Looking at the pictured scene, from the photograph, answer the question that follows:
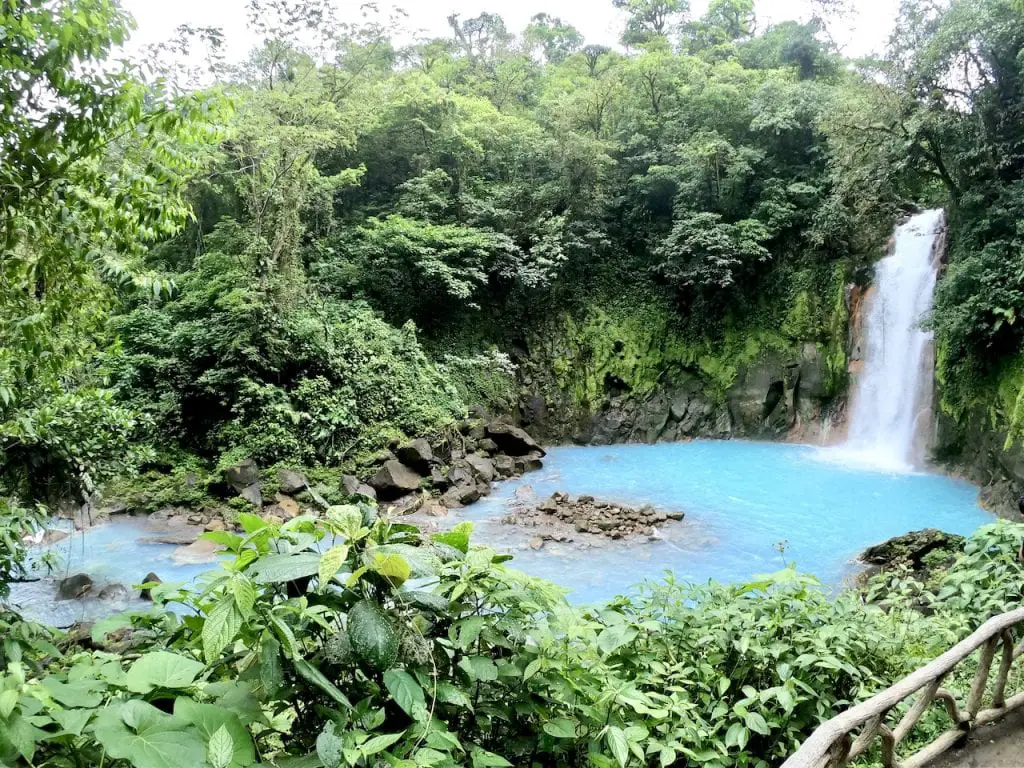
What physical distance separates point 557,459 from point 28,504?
426 inches

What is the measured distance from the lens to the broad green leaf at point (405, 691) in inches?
60.4

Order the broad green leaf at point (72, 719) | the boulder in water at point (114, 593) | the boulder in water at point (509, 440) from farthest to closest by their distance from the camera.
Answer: the boulder in water at point (509, 440)
the boulder in water at point (114, 593)
the broad green leaf at point (72, 719)

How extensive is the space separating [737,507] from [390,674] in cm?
962

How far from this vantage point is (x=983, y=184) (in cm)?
1070

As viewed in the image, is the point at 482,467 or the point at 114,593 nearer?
the point at 114,593

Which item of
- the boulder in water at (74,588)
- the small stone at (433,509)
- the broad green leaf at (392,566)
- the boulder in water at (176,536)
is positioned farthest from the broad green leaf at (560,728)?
the small stone at (433,509)

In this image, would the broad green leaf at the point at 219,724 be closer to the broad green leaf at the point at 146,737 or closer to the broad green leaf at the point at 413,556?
the broad green leaf at the point at 146,737

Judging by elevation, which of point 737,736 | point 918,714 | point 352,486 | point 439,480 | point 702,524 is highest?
point 918,714

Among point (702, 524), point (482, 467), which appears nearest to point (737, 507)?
point (702, 524)

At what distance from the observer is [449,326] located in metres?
16.0

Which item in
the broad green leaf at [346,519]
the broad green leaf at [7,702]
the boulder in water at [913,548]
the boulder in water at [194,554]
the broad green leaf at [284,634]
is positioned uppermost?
the broad green leaf at [346,519]

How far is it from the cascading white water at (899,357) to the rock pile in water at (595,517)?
6382 millimetres

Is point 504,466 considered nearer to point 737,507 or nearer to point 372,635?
point 737,507

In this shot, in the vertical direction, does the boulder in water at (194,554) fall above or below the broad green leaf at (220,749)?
below
